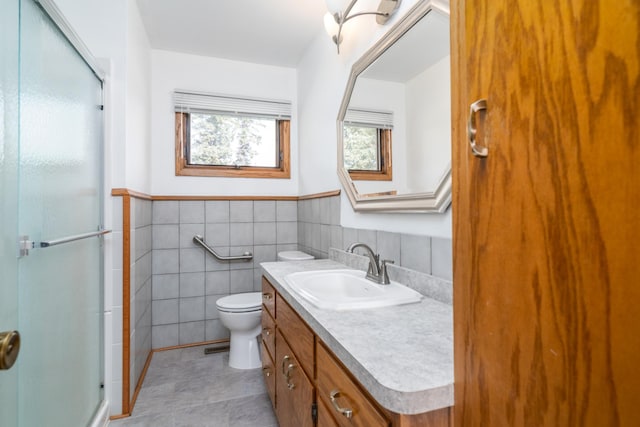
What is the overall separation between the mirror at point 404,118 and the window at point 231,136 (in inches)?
47.7

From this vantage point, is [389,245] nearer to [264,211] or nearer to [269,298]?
[269,298]

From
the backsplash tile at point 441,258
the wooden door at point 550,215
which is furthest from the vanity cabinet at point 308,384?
the backsplash tile at point 441,258

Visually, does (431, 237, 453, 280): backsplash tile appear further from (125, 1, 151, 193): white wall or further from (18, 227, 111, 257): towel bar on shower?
(125, 1, 151, 193): white wall

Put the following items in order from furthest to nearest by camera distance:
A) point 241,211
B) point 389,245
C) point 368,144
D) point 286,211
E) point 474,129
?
point 286,211
point 241,211
point 368,144
point 389,245
point 474,129

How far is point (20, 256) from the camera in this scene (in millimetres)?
976

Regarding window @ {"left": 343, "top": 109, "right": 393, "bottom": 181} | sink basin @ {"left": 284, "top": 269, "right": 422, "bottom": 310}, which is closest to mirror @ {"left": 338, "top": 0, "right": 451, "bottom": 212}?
window @ {"left": 343, "top": 109, "right": 393, "bottom": 181}

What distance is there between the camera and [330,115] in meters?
A: 2.20

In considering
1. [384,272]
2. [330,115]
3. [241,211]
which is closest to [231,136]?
[241,211]

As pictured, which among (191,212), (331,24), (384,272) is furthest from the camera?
(191,212)

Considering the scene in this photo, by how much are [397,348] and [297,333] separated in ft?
1.69

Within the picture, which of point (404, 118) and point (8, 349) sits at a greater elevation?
point (404, 118)

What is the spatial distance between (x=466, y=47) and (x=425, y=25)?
84 centimetres

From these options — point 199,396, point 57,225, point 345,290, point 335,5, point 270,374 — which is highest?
point 335,5

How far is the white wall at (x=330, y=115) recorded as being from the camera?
1.40 metres
